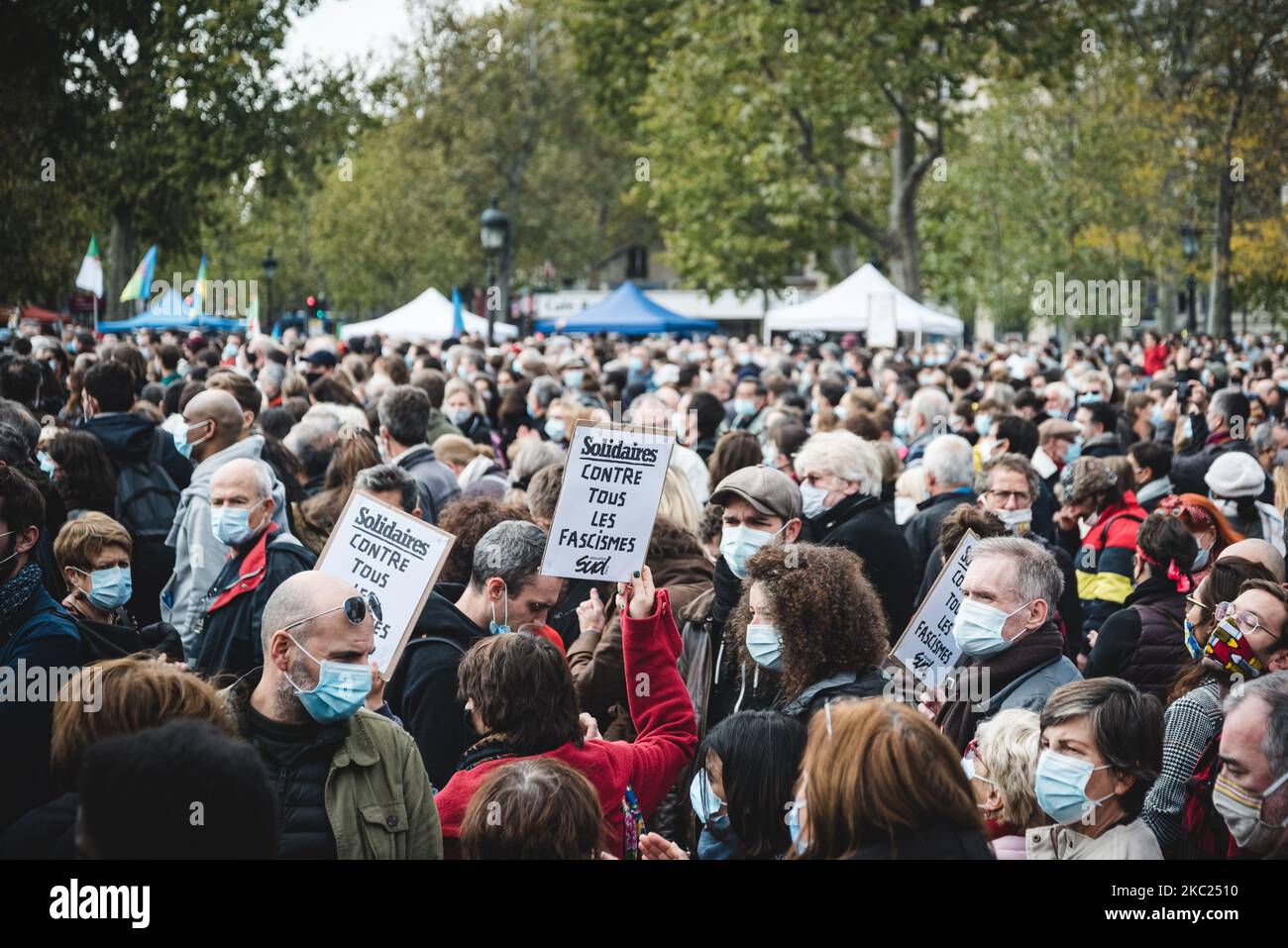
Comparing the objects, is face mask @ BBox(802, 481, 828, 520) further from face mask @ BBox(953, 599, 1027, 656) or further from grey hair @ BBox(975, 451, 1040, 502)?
face mask @ BBox(953, 599, 1027, 656)

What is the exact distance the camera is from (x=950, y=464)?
26.1ft

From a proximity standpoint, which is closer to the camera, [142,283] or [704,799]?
[704,799]

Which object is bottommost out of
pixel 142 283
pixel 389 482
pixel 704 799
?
pixel 704 799

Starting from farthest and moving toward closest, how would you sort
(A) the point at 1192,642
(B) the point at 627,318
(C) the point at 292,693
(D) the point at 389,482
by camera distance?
1. (B) the point at 627,318
2. (D) the point at 389,482
3. (A) the point at 1192,642
4. (C) the point at 292,693

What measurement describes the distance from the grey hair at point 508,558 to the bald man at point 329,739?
1.20 meters

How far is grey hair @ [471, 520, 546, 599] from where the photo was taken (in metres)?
5.20

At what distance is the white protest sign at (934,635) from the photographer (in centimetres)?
553

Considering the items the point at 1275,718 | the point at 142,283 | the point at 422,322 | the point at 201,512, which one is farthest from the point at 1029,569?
the point at 422,322

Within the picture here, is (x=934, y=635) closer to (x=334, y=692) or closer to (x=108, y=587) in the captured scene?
(x=334, y=692)

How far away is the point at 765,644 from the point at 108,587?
2.80m

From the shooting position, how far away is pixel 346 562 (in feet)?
17.1

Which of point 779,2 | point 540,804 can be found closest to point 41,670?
point 540,804

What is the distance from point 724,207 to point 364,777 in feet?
116

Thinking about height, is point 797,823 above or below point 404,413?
below
